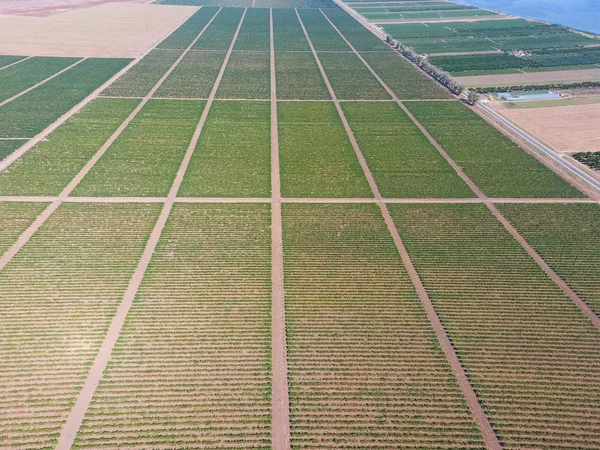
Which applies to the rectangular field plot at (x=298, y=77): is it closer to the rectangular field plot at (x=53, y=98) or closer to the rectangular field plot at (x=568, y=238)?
the rectangular field plot at (x=53, y=98)

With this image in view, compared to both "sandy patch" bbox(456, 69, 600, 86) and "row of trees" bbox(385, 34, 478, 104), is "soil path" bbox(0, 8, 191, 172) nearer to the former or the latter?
"row of trees" bbox(385, 34, 478, 104)

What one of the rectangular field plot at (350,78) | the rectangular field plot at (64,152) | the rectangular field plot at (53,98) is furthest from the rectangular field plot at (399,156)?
the rectangular field plot at (53,98)

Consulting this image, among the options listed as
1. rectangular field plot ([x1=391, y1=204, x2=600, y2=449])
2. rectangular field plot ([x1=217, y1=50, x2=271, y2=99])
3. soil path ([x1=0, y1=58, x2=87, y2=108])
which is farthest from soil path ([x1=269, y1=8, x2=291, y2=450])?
soil path ([x1=0, y1=58, x2=87, y2=108])

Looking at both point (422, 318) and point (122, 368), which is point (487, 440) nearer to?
point (422, 318)

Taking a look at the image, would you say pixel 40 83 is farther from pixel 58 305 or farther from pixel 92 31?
pixel 58 305

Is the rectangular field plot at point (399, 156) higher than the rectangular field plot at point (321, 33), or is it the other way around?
the rectangular field plot at point (321, 33)

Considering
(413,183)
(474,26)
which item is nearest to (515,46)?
(474,26)
